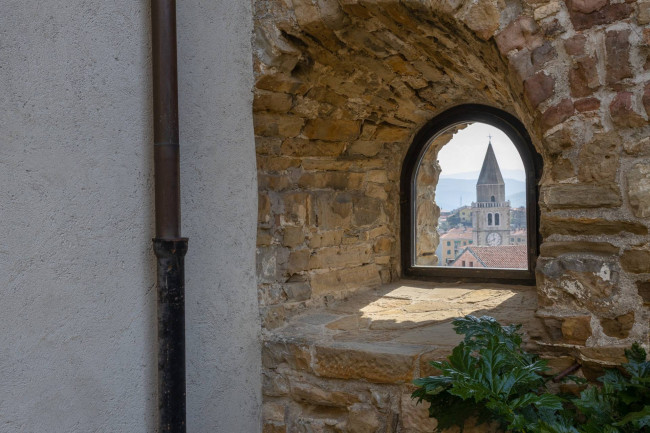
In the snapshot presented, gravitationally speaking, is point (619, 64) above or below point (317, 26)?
below

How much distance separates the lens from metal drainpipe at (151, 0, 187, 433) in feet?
6.77

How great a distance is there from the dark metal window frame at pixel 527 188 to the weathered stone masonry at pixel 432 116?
0.19ft

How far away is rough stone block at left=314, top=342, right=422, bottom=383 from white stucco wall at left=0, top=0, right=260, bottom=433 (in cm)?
37

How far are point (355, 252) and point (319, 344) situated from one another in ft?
2.89

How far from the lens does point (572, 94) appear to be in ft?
5.71

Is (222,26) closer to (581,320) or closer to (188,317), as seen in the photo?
(188,317)

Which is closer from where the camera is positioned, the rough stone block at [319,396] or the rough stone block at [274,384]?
the rough stone block at [319,396]

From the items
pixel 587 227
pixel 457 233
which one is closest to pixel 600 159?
pixel 587 227

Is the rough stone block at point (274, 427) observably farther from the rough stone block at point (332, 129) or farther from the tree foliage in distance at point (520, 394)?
the rough stone block at point (332, 129)

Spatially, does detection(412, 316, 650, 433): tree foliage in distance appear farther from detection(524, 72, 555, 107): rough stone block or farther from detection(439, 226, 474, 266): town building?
detection(439, 226, 474, 266): town building

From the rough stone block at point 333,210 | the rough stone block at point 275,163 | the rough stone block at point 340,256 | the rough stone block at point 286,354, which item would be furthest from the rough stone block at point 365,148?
the rough stone block at point 286,354

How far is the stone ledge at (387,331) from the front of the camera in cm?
213

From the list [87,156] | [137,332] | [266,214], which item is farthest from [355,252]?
[87,156]

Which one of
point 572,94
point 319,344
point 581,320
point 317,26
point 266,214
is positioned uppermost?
point 317,26
